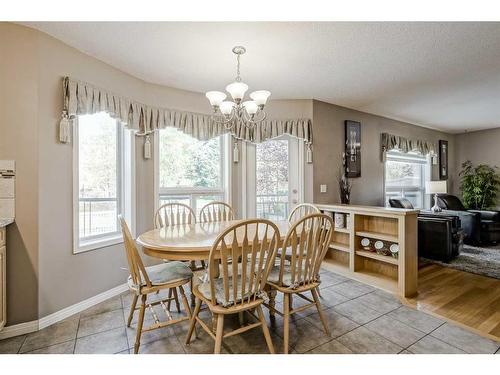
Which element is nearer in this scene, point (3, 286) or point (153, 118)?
point (3, 286)

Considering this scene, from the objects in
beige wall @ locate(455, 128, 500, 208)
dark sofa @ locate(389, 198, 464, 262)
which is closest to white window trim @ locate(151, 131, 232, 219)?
dark sofa @ locate(389, 198, 464, 262)

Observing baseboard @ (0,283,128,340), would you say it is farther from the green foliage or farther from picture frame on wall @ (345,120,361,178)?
the green foliage

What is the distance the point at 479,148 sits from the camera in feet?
20.2

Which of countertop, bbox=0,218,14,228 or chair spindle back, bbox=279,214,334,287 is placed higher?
countertop, bbox=0,218,14,228

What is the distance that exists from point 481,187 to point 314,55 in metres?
5.68

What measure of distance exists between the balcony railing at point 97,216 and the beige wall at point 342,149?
2.68 metres

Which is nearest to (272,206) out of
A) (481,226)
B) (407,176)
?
(407,176)

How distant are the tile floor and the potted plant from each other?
6.21ft

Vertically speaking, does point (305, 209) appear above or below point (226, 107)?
below

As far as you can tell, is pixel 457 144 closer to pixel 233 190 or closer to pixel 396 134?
pixel 396 134

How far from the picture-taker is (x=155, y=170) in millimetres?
3229

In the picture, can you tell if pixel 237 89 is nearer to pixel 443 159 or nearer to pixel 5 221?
pixel 5 221

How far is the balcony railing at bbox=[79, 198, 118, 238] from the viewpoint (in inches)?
104

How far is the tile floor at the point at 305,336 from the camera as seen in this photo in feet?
5.98
